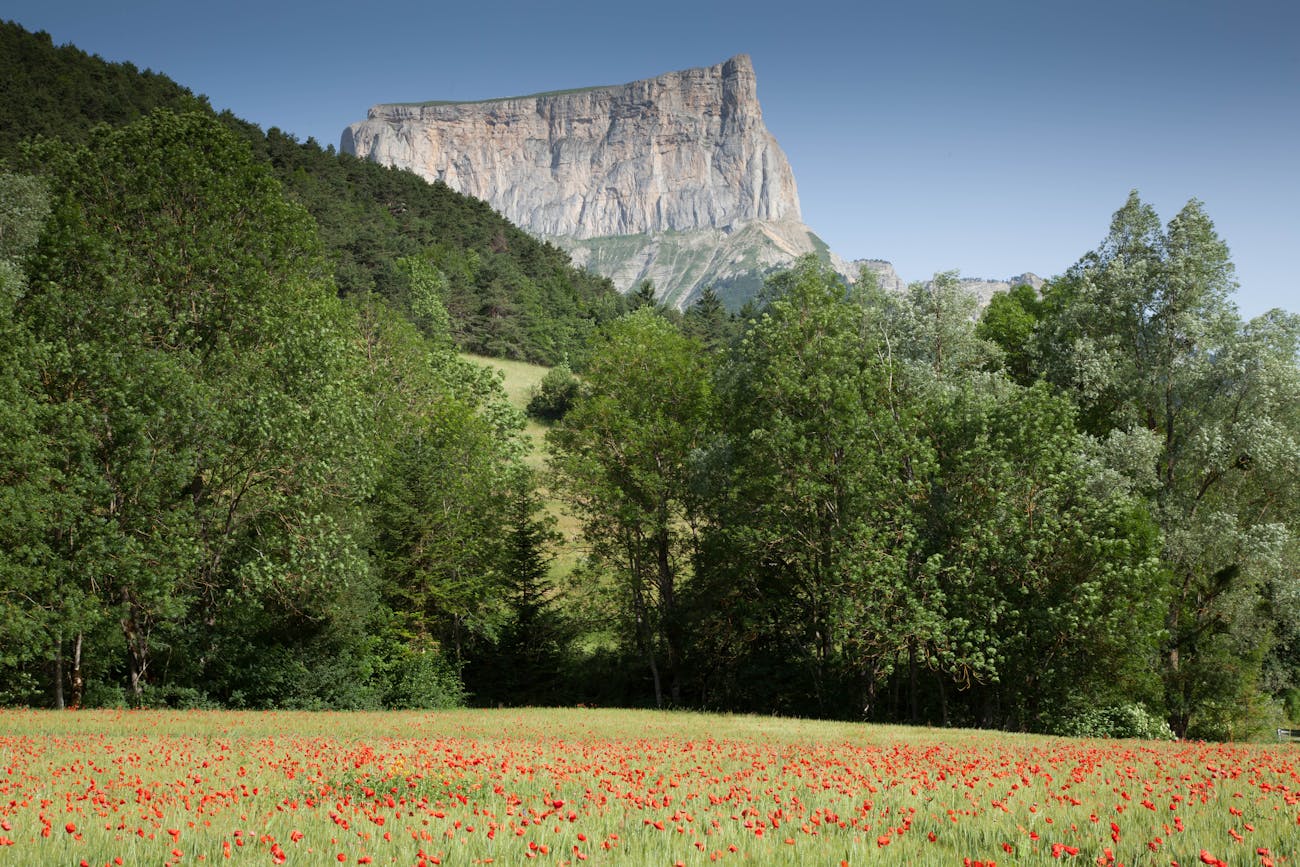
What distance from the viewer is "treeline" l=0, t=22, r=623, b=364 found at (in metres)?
80.0

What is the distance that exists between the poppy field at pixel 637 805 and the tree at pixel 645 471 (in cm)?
2045

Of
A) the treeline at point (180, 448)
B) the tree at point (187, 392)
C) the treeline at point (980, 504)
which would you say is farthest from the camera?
the treeline at point (980, 504)

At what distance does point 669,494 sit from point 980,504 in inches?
488

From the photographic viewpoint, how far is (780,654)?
3294cm

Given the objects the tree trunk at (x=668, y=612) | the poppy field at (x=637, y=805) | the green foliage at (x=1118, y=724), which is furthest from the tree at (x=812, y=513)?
the poppy field at (x=637, y=805)

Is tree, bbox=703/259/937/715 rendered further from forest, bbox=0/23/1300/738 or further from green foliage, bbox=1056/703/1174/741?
green foliage, bbox=1056/703/1174/741

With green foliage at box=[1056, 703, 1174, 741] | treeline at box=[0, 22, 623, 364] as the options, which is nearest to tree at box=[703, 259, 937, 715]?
green foliage at box=[1056, 703, 1174, 741]

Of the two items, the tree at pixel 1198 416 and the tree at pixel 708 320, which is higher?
the tree at pixel 708 320

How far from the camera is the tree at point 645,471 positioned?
34.5 meters

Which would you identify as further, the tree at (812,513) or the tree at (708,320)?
the tree at (708,320)

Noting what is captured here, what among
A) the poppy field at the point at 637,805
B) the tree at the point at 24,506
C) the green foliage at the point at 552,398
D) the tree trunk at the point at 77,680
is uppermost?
the green foliage at the point at 552,398

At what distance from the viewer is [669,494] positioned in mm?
34688

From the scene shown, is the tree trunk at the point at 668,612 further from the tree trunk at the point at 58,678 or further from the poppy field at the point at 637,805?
the poppy field at the point at 637,805

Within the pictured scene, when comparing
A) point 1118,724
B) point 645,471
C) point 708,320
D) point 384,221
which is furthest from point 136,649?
point 708,320
